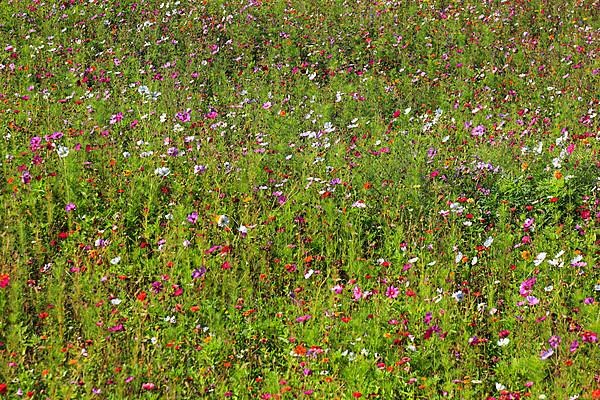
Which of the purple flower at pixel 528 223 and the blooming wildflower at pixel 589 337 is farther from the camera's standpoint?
the purple flower at pixel 528 223

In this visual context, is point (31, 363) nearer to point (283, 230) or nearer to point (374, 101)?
point (283, 230)

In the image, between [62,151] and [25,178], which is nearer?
[25,178]

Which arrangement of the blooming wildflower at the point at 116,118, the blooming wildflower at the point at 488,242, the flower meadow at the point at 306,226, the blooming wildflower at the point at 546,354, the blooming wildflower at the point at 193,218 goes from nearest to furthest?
the blooming wildflower at the point at 546,354
the flower meadow at the point at 306,226
the blooming wildflower at the point at 488,242
the blooming wildflower at the point at 193,218
the blooming wildflower at the point at 116,118

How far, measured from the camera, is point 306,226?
16.3 feet

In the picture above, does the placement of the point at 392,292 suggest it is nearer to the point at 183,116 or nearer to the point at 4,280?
the point at 4,280

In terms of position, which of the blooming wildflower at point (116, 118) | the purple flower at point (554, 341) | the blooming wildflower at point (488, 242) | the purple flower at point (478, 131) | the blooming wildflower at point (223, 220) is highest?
the blooming wildflower at point (116, 118)

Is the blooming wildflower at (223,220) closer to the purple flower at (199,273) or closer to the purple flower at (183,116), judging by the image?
the purple flower at (199,273)

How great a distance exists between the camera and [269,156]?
591 centimetres

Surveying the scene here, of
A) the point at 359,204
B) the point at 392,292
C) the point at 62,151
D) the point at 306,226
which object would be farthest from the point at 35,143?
the point at 392,292

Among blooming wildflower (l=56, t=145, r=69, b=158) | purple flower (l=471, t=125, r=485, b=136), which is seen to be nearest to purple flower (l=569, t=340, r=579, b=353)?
purple flower (l=471, t=125, r=485, b=136)

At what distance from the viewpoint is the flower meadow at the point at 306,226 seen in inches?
140

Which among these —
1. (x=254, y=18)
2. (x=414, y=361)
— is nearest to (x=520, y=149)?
(x=414, y=361)

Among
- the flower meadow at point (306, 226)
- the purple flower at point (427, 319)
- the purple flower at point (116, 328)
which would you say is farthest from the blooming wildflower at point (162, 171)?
the purple flower at point (427, 319)

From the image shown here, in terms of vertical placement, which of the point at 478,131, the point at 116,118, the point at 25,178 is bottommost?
the point at 478,131
